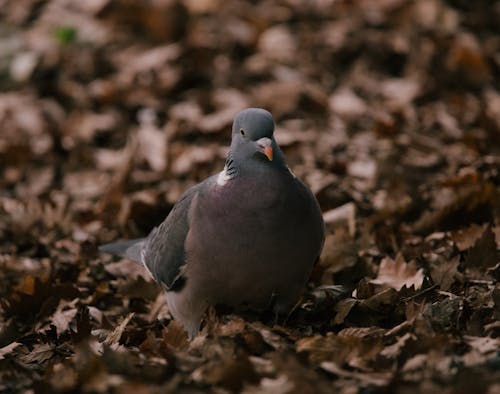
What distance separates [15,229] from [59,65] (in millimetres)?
2473

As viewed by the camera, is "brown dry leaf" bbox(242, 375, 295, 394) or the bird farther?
the bird

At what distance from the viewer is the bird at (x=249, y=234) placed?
321 centimetres

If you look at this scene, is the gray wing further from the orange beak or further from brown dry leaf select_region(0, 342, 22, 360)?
brown dry leaf select_region(0, 342, 22, 360)

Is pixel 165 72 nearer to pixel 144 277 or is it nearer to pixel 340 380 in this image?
pixel 144 277

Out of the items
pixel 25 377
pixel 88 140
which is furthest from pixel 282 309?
pixel 88 140

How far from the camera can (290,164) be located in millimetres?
5543

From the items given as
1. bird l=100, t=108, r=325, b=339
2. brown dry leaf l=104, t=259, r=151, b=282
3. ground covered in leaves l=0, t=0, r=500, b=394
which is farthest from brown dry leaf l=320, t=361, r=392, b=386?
brown dry leaf l=104, t=259, r=151, b=282

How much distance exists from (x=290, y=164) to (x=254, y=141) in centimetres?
224

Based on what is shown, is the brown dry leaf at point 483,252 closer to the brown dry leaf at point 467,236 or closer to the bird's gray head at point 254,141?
the brown dry leaf at point 467,236

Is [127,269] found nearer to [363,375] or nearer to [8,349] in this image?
[8,349]

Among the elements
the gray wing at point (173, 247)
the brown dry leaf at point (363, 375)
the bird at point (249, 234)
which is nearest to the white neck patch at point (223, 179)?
the bird at point (249, 234)

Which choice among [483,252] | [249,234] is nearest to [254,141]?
[249,234]

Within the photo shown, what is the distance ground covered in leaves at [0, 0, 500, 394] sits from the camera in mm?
2939

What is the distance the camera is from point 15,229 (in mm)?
5039
